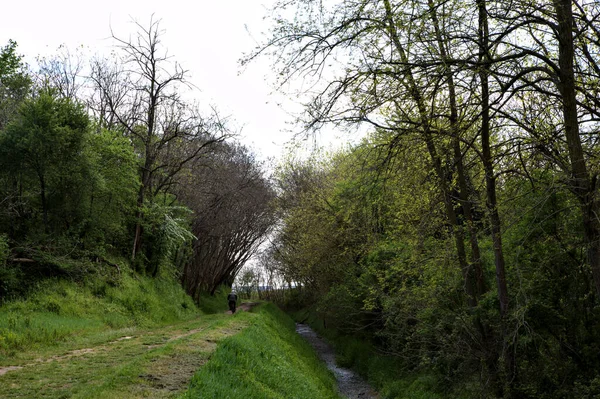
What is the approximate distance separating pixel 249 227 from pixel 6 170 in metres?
21.4

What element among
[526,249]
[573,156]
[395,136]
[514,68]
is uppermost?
[514,68]

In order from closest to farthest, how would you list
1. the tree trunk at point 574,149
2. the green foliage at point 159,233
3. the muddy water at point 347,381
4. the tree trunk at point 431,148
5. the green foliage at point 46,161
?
the tree trunk at point 574,149 < the tree trunk at point 431,148 < the green foliage at point 46,161 < the muddy water at point 347,381 < the green foliage at point 159,233

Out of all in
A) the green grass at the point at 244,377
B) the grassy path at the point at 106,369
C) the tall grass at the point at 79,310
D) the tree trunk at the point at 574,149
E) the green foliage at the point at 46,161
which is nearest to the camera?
the tree trunk at the point at 574,149

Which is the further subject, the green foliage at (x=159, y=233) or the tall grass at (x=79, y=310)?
the green foliage at (x=159, y=233)

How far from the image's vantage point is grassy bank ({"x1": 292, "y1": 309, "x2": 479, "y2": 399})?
12.8 meters

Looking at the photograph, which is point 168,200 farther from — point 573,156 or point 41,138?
point 573,156

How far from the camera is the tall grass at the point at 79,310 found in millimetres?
10789

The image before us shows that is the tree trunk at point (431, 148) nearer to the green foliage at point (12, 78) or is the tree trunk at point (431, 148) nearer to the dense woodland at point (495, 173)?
the dense woodland at point (495, 173)

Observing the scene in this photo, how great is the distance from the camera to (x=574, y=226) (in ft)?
26.9

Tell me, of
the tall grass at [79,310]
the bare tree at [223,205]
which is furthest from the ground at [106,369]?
the bare tree at [223,205]

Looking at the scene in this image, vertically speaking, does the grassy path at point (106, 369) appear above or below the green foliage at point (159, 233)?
below

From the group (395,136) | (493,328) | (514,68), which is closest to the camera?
(514,68)

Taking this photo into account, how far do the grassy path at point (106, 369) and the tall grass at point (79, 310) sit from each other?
0.59m

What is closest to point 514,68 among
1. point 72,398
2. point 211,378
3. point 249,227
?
point 211,378
